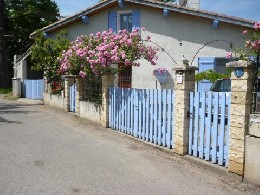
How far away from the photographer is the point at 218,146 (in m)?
5.91

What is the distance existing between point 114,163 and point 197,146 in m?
1.65

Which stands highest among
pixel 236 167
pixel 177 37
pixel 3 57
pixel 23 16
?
pixel 23 16

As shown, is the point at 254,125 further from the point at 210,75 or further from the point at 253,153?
the point at 210,75

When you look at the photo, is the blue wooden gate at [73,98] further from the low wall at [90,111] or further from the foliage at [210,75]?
the foliage at [210,75]

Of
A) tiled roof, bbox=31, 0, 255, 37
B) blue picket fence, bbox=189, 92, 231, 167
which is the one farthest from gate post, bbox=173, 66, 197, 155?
tiled roof, bbox=31, 0, 255, 37

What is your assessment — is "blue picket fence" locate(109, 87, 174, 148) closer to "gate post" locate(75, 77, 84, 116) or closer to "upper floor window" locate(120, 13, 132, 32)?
"gate post" locate(75, 77, 84, 116)

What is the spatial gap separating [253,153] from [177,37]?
10.4 m

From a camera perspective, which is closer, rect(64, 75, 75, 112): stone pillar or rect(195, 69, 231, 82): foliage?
rect(195, 69, 231, 82): foliage

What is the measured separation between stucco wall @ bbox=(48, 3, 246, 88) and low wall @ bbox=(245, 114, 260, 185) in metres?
9.18

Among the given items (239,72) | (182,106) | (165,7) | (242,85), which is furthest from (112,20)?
(242,85)

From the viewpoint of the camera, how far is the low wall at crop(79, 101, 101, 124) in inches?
419

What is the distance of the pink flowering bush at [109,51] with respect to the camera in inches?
380

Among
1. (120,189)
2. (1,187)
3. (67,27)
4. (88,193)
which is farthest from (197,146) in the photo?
(67,27)

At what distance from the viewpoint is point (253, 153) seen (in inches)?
203
